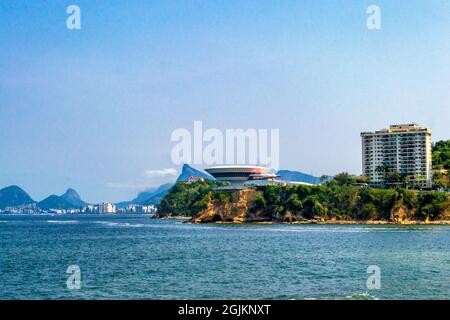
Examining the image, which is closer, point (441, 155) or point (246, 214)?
point (246, 214)

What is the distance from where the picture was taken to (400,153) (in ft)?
331

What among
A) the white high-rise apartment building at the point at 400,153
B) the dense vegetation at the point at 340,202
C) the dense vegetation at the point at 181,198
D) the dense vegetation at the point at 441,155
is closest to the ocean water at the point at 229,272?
the dense vegetation at the point at 340,202

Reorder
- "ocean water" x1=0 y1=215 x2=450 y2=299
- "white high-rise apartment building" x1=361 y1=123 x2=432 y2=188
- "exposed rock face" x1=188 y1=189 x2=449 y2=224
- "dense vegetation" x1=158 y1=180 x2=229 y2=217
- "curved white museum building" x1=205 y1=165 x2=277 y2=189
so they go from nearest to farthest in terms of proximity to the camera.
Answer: "ocean water" x1=0 y1=215 x2=450 y2=299
"exposed rock face" x1=188 y1=189 x2=449 y2=224
"white high-rise apartment building" x1=361 y1=123 x2=432 y2=188
"curved white museum building" x1=205 y1=165 x2=277 y2=189
"dense vegetation" x1=158 y1=180 x2=229 y2=217

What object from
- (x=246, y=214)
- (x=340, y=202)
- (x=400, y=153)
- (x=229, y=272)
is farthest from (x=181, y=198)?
(x=229, y=272)

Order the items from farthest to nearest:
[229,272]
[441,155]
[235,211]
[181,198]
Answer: [181,198] < [441,155] < [235,211] < [229,272]

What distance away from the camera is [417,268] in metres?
24.5

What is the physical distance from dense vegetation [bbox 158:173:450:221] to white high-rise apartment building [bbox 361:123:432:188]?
5.78 meters

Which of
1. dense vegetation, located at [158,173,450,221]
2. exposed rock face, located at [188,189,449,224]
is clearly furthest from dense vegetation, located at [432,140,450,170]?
exposed rock face, located at [188,189,449,224]

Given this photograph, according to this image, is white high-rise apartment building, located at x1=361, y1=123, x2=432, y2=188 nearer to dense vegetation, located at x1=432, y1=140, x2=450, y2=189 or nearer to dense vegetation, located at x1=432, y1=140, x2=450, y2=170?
dense vegetation, located at x1=432, y1=140, x2=450, y2=189

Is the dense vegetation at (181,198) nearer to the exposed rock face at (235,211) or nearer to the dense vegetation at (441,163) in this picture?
the exposed rock face at (235,211)

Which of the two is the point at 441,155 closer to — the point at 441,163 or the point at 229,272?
the point at 441,163

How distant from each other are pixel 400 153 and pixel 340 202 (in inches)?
796

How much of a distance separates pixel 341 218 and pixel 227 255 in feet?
193

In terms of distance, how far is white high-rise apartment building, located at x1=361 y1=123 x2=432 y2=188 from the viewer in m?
98.2
